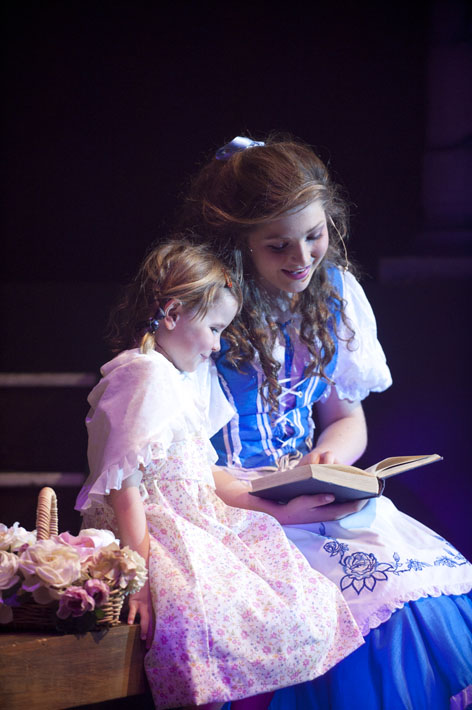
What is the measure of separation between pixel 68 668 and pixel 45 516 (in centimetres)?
30

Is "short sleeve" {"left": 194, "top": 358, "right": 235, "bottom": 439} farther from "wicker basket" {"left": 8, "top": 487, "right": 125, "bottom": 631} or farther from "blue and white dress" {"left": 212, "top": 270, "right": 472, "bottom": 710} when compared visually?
"wicker basket" {"left": 8, "top": 487, "right": 125, "bottom": 631}

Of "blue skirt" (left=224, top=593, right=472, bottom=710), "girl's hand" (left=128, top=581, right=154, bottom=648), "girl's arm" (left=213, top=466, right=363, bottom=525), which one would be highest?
"girl's arm" (left=213, top=466, right=363, bottom=525)

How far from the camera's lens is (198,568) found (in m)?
1.58

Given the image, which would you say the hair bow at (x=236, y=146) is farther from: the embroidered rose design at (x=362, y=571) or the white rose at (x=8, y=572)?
the white rose at (x=8, y=572)

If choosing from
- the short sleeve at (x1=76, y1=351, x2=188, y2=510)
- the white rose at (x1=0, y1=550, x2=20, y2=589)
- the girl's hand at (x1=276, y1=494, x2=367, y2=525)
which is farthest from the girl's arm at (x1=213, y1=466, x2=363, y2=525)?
the white rose at (x1=0, y1=550, x2=20, y2=589)

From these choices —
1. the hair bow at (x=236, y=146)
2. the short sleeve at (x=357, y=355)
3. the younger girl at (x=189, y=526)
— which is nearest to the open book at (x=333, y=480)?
the younger girl at (x=189, y=526)

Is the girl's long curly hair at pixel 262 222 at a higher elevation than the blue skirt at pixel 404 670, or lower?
higher

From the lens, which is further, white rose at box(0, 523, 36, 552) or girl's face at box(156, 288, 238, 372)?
girl's face at box(156, 288, 238, 372)

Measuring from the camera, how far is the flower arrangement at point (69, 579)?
1.43 m

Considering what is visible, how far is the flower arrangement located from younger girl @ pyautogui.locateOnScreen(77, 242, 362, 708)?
0.40ft

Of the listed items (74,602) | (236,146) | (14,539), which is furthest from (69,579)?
(236,146)

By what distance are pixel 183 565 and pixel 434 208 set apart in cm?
203

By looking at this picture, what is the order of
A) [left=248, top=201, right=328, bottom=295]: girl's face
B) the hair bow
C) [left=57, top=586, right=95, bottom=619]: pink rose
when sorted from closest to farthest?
[left=57, top=586, right=95, bottom=619]: pink rose, [left=248, top=201, right=328, bottom=295]: girl's face, the hair bow

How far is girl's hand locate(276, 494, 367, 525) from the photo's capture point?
176 cm
